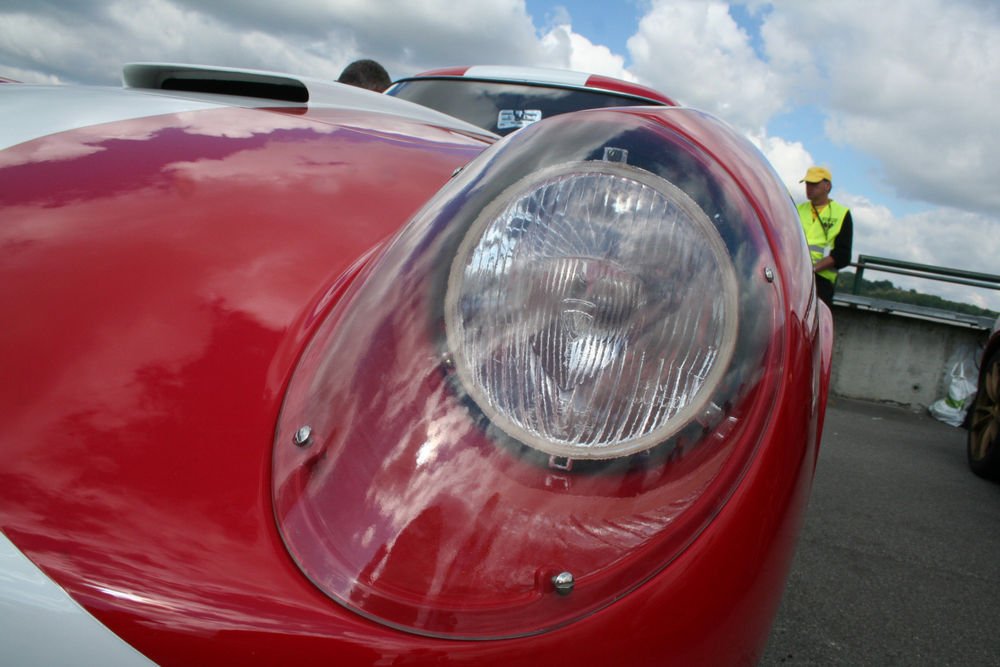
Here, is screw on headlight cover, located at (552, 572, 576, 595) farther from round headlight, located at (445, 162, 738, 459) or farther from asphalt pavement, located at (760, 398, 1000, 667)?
asphalt pavement, located at (760, 398, 1000, 667)

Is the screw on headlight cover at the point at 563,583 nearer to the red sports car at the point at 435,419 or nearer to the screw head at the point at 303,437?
the red sports car at the point at 435,419

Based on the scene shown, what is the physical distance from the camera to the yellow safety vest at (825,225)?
584 centimetres

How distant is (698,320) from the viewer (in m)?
0.75

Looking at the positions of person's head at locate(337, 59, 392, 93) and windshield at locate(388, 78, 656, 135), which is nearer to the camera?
windshield at locate(388, 78, 656, 135)

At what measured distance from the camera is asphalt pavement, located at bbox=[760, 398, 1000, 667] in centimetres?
198

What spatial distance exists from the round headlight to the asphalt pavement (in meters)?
1.35

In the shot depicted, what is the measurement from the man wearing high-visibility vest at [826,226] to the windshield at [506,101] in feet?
11.9

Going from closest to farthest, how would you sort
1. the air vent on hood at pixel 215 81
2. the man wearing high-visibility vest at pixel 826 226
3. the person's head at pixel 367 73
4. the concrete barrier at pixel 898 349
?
the air vent on hood at pixel 215 81, the person's head at pixel 367 73, the man wearing high-visibility vest at pixel 826 226, the concrete barrier at pixel 898 349

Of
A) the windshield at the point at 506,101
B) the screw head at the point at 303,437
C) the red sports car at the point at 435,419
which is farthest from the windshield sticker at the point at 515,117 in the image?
the screw head at the point at 303,437

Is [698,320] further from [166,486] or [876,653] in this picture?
[876,653]

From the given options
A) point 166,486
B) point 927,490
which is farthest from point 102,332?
point 927,490

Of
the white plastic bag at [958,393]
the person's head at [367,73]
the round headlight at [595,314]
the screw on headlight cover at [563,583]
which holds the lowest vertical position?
the white plastic bag at [958,393]

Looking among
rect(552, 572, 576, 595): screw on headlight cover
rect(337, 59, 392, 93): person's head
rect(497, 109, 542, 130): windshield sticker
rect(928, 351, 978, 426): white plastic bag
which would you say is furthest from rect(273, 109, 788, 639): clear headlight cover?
rect(928, 351, 978, 426): white plastic bag

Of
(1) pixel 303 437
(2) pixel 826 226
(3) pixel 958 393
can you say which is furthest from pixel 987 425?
(1) pixel 303 437
